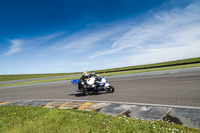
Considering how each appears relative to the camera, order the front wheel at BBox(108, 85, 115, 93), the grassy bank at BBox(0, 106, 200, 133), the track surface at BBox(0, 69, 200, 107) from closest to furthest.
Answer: the grassy bank at BBox(0, 106, 200, 133), the track surface at BBox(0, 69, 200, 107), the front wheel at BBox(108, 85, 115, 93)

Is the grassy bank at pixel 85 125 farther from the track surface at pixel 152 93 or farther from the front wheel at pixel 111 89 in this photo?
the front wheel at pixel 111 89

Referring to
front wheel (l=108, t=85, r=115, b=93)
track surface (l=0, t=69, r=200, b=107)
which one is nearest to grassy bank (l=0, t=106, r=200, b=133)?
track surface (l=0, t=69, r=200, b=107)

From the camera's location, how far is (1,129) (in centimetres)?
430

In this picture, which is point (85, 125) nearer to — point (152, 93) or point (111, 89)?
point (152, 93)

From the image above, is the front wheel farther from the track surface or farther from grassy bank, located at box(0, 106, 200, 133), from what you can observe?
grassy bank, located at box(0, 106, 200, 133)

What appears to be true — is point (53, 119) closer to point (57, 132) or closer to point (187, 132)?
point (57, 132)

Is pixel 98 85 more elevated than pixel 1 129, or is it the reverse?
pixel 98 85

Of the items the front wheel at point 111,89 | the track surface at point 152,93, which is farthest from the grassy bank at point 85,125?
the front wheel at point 111,89

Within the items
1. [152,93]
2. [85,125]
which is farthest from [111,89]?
[85,125]

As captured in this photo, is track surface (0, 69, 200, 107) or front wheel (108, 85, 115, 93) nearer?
track surface (0, 69, 200, 107)

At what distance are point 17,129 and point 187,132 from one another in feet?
15.2

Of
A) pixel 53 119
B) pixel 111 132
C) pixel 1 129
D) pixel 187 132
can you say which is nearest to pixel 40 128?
pixel 53 119

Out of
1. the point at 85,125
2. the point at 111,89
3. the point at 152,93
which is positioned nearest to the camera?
the point at 85,125

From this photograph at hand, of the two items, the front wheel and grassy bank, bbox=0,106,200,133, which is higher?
the front wheel
